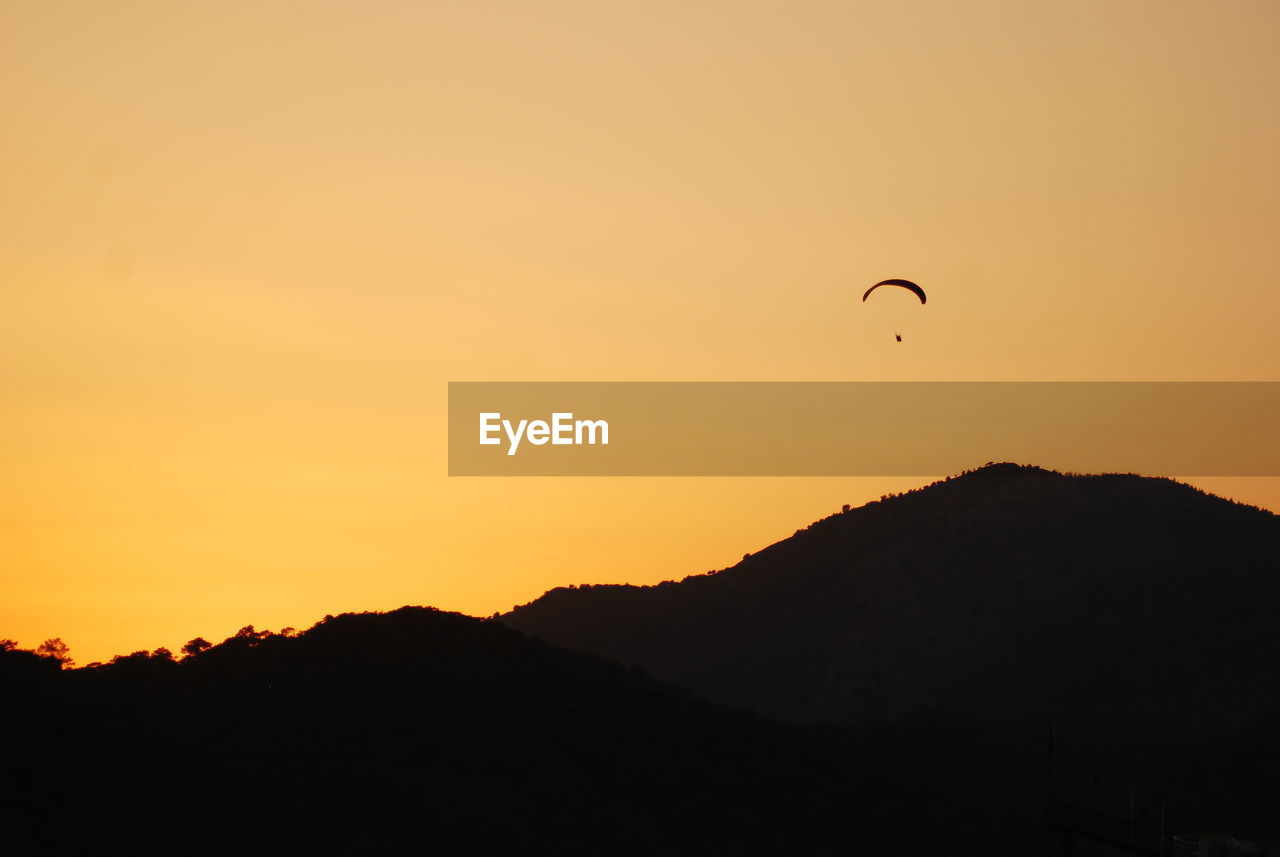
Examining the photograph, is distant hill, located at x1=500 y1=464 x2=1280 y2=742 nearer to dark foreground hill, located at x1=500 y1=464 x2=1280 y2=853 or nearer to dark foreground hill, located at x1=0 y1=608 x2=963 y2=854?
dark foreground hill, located at x1=500 y1=464 x2=1280 y2=853

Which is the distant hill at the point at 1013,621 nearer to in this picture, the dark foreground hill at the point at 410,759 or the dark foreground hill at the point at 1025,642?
the dark foreground hill at the point at 1025,642

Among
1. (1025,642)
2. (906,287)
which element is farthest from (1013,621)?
(906,287)

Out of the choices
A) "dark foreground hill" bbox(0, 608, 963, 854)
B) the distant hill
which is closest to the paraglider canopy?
"dark foreground hill" bbox(0, 608, 963, 854)

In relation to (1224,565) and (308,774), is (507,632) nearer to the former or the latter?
(308,774)

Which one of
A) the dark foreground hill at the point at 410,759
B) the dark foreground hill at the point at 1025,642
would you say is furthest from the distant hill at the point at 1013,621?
the dark foreground hill at the point at 410,759

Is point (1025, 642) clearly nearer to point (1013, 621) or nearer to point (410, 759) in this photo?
point (1013, 621)

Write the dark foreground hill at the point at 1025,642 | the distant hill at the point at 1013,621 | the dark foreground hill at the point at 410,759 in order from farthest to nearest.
Answer: the distant hill at the point at 1013,621 → the dark foreground hill at the point at 1025,642 → the dark foreground hill at the point at 410,759

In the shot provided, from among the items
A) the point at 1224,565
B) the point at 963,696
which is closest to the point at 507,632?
the point at 963,696
